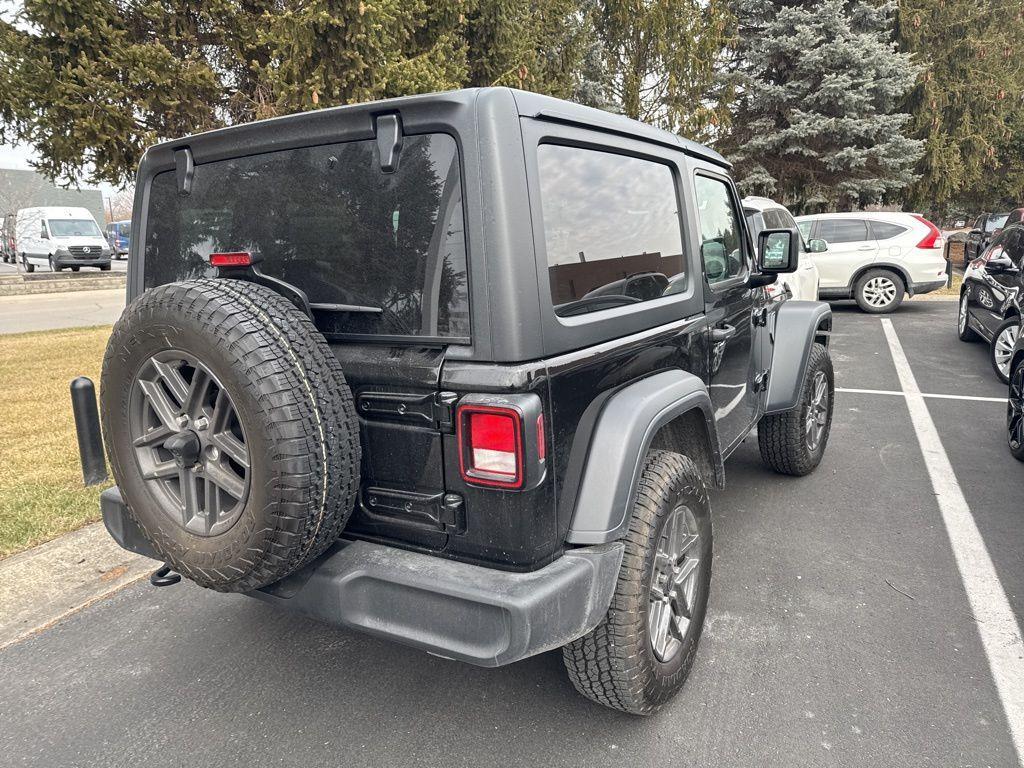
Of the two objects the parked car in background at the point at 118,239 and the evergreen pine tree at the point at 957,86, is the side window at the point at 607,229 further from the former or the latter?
the parked car in background at the point at 118,239

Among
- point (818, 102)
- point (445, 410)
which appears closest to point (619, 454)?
point (445, 410)

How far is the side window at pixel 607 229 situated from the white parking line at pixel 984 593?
1810mm

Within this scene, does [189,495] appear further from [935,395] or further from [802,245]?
[802,245]

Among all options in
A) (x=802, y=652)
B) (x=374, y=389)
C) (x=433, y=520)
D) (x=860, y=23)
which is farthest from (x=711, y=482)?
(x=860, y=23)

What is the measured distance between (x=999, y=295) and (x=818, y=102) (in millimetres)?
12631

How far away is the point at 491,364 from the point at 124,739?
70.7 inches

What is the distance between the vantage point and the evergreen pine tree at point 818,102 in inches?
691

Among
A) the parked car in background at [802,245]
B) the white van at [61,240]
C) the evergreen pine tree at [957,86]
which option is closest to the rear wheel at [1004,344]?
the parked car in background at [802,245]

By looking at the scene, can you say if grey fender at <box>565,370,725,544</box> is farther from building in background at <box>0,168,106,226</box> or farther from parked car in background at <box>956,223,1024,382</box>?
building in background at <box>0,168,106,226</box>

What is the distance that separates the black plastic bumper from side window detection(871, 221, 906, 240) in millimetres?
11916

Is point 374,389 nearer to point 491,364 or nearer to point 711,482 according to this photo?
point 491,364

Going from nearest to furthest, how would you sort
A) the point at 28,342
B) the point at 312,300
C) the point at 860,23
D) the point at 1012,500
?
the point at 312,300, the point at 1012,500, the point at 28,342, the point at 860,23

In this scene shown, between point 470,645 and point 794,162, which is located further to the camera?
point 794,162

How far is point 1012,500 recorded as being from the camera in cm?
424
